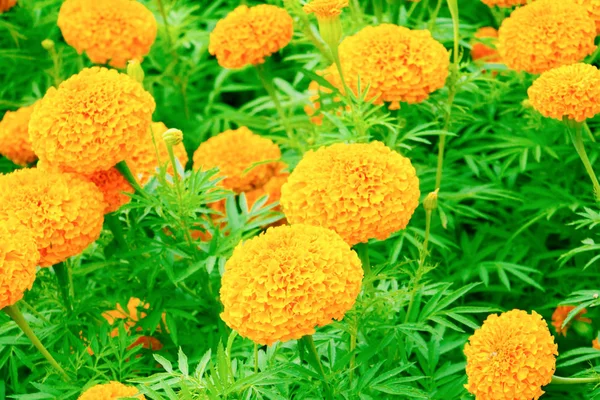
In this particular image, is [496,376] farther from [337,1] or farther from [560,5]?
[560,5]

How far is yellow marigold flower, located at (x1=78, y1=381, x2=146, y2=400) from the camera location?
6.32 ft

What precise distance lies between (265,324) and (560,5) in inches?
58.3

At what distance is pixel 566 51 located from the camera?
2564 mm

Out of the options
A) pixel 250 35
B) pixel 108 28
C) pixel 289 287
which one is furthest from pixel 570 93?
pixel 108 28

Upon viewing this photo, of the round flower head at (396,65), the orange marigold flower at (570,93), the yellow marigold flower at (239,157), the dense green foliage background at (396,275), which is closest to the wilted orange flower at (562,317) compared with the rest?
the dense green foliage background at (396,275)

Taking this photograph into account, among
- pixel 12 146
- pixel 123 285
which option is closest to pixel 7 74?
pixel 12 146

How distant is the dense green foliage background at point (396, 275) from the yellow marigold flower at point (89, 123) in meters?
0.20

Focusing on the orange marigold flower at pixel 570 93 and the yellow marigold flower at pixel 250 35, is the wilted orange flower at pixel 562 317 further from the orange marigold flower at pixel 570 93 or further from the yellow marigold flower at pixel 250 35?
the yellow marigold flower at pixel 250 35

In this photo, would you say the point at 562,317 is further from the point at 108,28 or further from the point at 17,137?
the point at 17,137

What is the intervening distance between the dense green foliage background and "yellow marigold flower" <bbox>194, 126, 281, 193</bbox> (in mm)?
98

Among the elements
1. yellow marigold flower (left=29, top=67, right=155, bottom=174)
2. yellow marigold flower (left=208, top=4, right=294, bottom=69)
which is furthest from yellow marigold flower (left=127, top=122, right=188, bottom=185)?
yellow marigold flower (left=208, top=4, right=294, bottom=69)

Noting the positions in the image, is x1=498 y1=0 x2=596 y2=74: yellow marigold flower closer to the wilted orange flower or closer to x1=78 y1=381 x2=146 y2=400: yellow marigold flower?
the wilted orange flower

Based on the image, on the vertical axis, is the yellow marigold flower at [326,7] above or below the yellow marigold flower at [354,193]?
above

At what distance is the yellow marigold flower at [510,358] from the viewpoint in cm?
183
